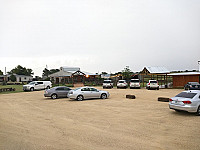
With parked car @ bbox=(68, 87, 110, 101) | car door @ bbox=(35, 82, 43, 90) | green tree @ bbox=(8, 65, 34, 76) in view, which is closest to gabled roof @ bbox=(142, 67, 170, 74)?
car door @ bbox=(35, 82, 43, 90)

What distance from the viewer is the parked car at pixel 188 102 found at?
371 inches

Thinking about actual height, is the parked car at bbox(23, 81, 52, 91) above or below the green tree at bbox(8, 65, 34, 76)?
below

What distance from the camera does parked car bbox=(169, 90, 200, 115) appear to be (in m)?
9.43

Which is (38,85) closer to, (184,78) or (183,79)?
(183,79)

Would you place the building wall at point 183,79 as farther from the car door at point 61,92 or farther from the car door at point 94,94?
the car door at point 61,92

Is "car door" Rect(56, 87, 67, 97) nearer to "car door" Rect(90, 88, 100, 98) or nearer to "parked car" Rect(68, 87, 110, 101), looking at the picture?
"parked car" Rect(68, 87, 110, 101)

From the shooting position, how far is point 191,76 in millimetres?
30406

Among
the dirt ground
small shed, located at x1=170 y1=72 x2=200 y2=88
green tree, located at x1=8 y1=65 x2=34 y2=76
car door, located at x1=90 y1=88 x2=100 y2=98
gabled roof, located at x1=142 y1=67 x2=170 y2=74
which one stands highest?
green tree, located at x1=8 y1=65 x2=34 y2=76

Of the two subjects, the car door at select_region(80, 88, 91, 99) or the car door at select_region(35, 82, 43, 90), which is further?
the car door at select_region(35, 82, 43, 90)

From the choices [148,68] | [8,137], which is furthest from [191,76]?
[8,137]

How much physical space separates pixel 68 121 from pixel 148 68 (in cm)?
3857

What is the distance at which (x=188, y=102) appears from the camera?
949 cm

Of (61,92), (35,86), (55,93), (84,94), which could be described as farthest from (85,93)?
(35,86)

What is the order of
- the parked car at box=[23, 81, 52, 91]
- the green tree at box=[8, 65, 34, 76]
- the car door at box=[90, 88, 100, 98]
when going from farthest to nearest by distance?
the green tree at box=[8, 65, 34, 76]
the parked car at box=[23, 81, 52, 91]
the car door at box=[90, 88, 100, 98]
